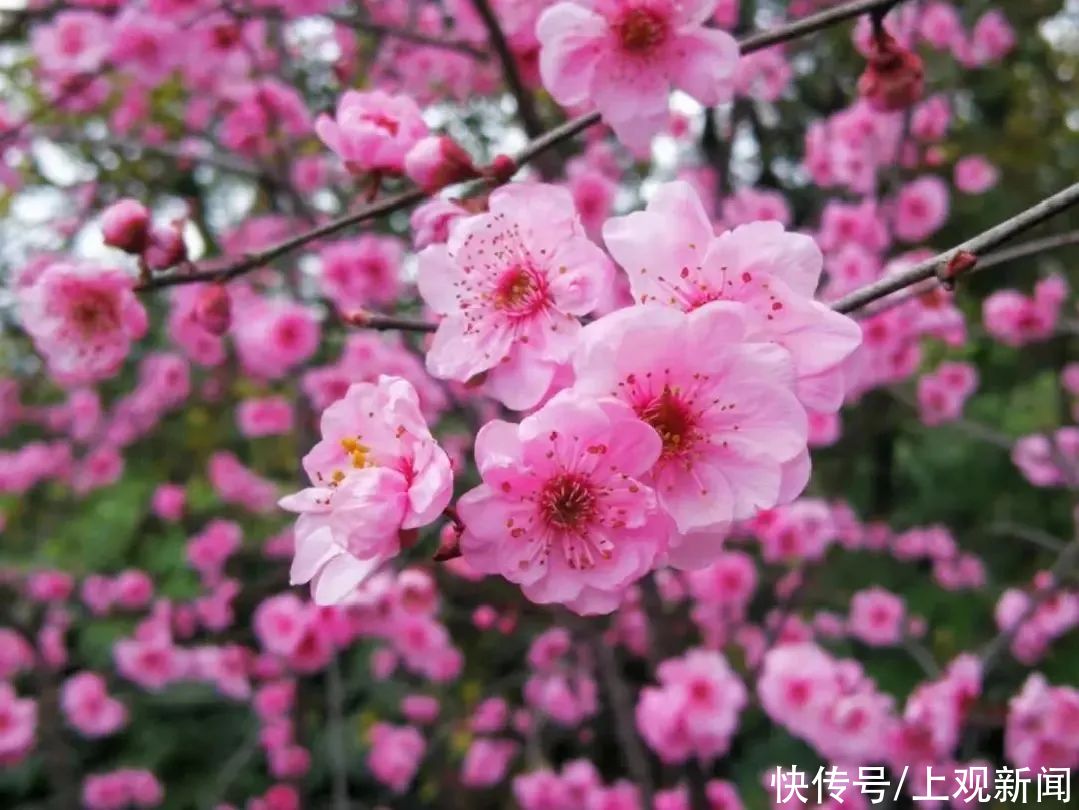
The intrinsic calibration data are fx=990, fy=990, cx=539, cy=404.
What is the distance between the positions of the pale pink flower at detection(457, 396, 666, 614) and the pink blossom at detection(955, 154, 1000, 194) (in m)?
3.56

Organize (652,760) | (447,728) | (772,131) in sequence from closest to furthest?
(652,760)
(447,728)
(772,131)

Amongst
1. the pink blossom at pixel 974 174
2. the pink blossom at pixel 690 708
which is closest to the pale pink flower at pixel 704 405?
the pink blossom at pixel 690 708

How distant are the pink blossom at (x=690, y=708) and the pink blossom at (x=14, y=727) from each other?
2005 mm

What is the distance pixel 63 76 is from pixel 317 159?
119 centimetres

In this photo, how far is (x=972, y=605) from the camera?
3533mm

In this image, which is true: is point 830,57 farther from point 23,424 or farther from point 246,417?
point 23,424

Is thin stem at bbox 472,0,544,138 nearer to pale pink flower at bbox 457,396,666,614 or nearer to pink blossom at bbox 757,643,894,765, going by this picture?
pale pink flower at bbox 457,396,666,614

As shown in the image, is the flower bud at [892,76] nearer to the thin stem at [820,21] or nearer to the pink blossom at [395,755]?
the thin stem at [820,21]

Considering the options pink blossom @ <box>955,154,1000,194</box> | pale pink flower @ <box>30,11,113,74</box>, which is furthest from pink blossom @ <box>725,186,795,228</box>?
pale pink flower @ <box>30,11,113,74</box>

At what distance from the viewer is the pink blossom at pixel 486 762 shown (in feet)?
10.5

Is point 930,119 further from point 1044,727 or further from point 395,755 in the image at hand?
point 395,755

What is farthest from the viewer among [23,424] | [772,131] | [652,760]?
[23,424]

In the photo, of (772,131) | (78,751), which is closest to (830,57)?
(772,131)

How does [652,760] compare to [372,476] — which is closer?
[372,476]
